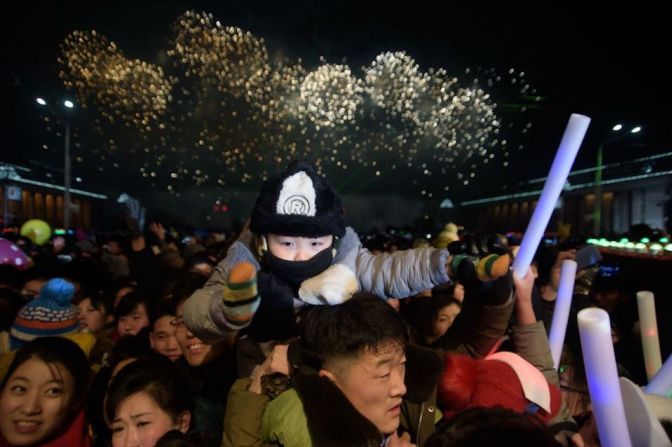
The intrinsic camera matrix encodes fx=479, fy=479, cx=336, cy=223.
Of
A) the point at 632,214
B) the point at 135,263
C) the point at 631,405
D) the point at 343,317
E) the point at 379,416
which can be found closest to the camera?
the point at 631,405

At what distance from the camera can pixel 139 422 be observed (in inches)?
88.2

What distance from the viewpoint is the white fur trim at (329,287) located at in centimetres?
193

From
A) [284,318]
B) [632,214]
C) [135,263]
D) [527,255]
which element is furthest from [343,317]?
[632,214]

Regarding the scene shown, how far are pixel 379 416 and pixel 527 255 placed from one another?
79cm

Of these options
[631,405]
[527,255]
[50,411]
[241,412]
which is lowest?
[50,411]

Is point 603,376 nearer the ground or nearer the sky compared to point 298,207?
nearer the ground

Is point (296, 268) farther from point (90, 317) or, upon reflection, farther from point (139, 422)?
point (90, 317)

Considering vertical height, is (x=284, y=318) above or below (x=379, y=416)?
above

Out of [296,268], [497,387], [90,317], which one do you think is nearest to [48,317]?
[90,317]

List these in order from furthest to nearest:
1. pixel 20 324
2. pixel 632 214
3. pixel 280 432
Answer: pixel 632 214 → pixel 20 324 → pixel 280 432

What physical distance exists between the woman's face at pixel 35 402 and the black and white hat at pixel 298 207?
1.36 metres

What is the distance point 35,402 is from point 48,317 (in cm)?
109

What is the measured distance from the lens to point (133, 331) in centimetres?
405

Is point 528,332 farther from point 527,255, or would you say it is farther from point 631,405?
point 631,405
